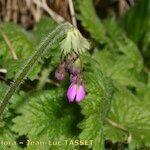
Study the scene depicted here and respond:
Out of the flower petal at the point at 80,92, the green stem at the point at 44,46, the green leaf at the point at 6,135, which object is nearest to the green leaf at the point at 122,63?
the green leaf at the point at 6,135

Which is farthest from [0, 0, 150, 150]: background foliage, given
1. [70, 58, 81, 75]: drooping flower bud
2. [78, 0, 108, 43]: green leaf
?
[70, 58, 81, 75]: drooping flower bud

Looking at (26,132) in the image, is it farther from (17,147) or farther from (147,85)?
(147,85)

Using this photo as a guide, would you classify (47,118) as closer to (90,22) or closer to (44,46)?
(44,46)

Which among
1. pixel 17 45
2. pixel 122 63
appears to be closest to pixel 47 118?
pixel 17 45

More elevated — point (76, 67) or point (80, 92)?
point (76, 67)

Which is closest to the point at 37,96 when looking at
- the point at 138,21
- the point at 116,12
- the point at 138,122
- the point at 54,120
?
the point at 54,120

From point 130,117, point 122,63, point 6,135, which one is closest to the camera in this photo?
point 6,135

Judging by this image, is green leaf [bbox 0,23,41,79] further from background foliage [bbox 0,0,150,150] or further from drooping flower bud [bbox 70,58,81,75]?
drooping flower bud [bbox 70,58,81,75]
